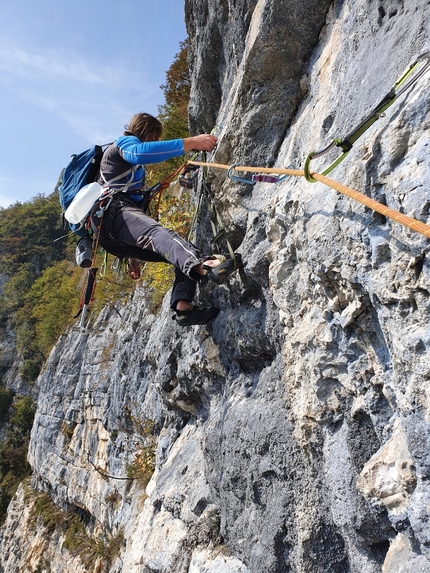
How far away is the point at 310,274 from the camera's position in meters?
2.82

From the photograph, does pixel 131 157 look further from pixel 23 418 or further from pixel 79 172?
pixel 23 418

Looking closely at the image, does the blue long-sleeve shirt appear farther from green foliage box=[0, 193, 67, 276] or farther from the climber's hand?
green foliage box=[0, 193, 67, 276]

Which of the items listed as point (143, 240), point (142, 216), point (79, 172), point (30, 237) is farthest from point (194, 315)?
point (30, 237)

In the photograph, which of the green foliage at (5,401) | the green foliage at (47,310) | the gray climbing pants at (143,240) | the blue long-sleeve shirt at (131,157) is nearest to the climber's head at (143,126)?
the blue long-sleeve shirt at (131,157)

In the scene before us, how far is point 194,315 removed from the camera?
437cm

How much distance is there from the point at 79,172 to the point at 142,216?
3.27ft

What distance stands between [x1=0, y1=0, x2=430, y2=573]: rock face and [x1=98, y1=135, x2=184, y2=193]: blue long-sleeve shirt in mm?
733

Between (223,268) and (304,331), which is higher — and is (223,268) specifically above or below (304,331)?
above

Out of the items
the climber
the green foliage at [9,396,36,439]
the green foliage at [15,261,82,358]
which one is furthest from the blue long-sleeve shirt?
the green foliage at [9,396,36,439]

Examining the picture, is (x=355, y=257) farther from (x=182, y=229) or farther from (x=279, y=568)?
(x=182, y=229)

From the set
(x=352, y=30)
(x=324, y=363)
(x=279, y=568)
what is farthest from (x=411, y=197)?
(x=279, y=568)

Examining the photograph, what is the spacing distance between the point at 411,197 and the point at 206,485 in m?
3.97

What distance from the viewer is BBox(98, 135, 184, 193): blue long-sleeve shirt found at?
12.4 ft

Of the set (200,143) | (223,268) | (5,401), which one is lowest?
(223,268)
